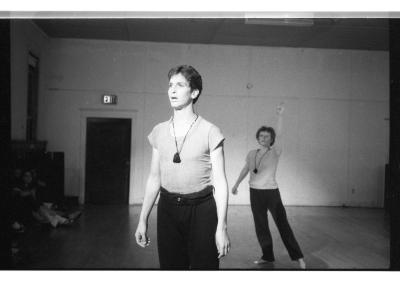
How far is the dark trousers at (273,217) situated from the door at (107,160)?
186 inches

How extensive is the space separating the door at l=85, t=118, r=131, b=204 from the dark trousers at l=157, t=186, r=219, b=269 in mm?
5865

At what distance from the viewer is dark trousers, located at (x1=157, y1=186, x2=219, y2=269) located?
216 centimetres

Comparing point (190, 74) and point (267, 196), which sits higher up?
point (190, 74)

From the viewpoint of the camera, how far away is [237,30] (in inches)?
281

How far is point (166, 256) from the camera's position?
2.21 metres

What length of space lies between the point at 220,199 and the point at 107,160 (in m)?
6.15

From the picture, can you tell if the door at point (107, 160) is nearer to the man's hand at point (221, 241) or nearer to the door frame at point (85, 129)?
the door frame at point (85, 129)

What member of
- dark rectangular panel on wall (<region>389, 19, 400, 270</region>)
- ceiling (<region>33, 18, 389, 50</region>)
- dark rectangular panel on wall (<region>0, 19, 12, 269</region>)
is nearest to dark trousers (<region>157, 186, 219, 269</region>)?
dark rectangular panel on wall (<region>0, 19, 12, 269</region>)

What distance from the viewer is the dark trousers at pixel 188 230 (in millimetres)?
2160

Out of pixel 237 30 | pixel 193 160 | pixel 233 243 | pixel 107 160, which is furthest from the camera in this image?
pixel 107 160

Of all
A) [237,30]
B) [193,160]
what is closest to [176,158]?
[193,160]

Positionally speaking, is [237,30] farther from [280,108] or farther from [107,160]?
[107,160]

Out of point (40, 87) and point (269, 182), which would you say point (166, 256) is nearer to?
point (269, 182)
